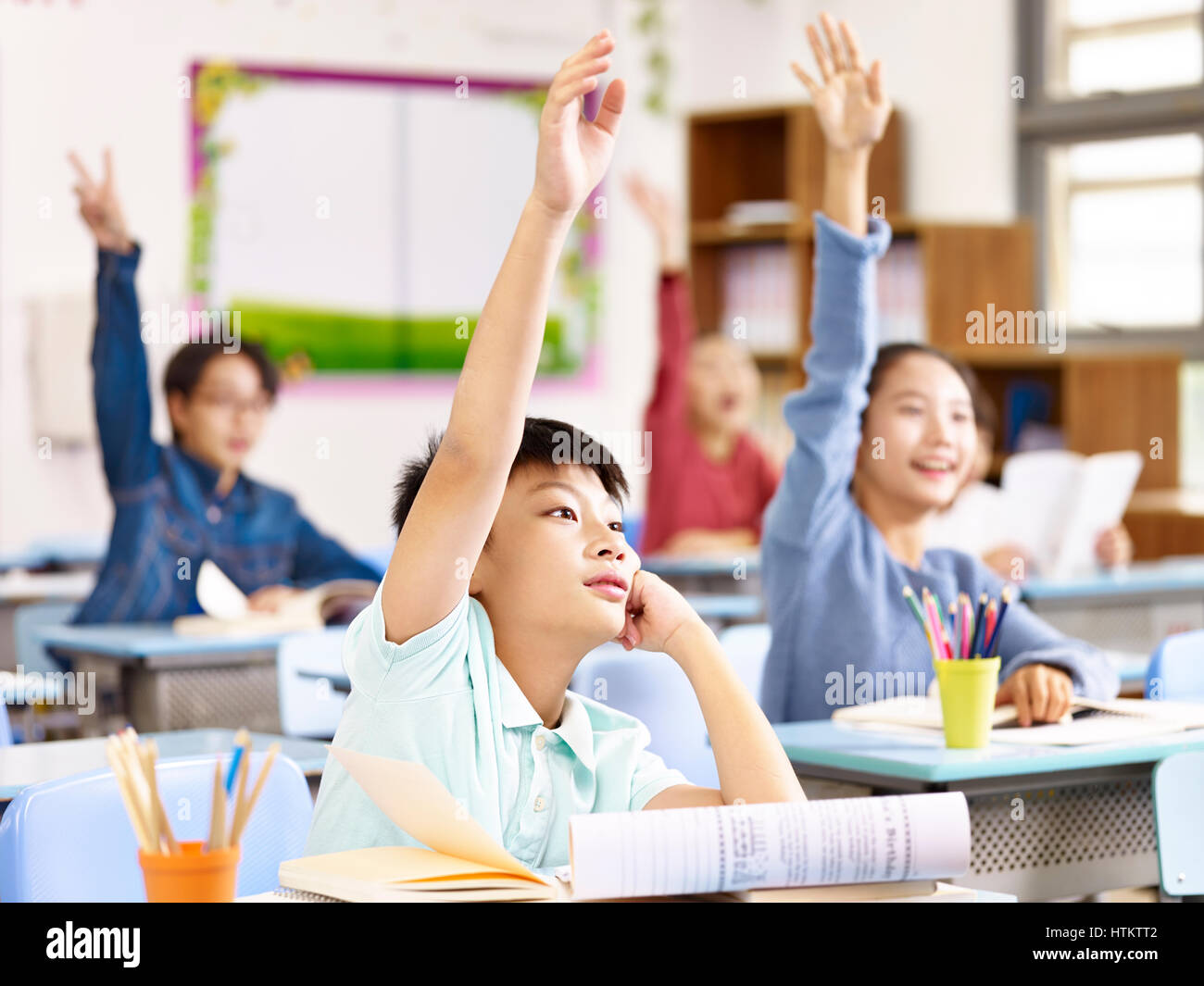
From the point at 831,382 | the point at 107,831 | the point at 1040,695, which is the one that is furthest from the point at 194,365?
the point at 107,831

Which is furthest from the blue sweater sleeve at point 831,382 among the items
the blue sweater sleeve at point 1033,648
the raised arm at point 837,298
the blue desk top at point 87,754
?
the blue desk top at point 87,754

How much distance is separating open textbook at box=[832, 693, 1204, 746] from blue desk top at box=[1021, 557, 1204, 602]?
171cm

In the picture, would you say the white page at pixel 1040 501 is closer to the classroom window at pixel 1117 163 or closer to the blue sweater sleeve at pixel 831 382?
the classroom window at pixel 1117 163

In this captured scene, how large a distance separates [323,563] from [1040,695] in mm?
2320

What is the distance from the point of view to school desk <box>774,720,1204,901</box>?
6.26ft

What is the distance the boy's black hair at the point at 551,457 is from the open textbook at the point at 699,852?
0.36 metres

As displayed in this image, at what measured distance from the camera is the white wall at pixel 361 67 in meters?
5.61

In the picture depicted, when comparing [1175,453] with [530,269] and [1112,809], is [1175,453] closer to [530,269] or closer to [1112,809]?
[1112,809]

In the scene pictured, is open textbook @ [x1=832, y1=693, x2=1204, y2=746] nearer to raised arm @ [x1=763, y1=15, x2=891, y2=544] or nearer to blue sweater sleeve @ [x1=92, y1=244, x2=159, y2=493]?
raised arm @ [x1=763, y1=15, x2=891, y2=544]

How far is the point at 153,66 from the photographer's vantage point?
5.84 metres

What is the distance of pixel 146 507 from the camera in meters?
3.91

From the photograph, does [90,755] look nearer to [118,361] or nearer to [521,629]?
[521,629]
